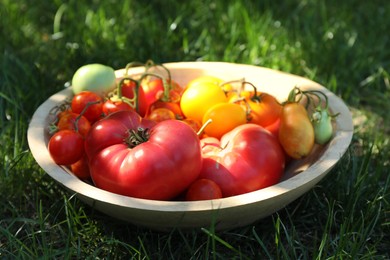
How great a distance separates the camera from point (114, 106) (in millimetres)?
1934

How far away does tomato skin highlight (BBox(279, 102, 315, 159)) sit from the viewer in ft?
6.05

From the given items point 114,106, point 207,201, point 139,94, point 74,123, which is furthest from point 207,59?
point 207,201

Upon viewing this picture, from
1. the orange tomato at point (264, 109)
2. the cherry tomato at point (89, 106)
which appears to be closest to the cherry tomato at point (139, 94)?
the cherry tomato at point (89, 106)

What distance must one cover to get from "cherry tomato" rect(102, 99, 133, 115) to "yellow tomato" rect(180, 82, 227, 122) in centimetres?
19

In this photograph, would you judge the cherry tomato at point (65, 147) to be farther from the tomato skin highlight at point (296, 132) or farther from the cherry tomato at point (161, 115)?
the tomato skin highlight at point (296, 132)

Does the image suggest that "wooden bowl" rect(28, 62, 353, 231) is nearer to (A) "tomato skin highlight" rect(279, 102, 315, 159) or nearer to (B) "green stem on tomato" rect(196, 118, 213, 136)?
(A) "tomato skin highlight" rect(279, 102, 315, 159)

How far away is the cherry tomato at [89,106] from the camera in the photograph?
1.94 metres

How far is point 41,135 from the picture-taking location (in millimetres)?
1844

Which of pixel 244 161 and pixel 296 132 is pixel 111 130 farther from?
pixel 296 132

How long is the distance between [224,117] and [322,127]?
0.98 feet

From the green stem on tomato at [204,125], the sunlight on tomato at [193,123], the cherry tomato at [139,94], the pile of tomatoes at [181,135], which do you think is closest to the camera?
the pile of tomatoes at [181,135]

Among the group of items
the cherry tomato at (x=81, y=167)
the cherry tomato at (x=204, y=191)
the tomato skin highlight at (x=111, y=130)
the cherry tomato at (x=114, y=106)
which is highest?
the tomato skin highlight at (x=111, y=130)

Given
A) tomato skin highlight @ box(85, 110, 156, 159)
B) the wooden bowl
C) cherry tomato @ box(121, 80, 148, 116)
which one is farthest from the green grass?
cherry tomato @ box(121, 80, 148, 116)

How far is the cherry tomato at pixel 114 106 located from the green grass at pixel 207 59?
289 millimetres
